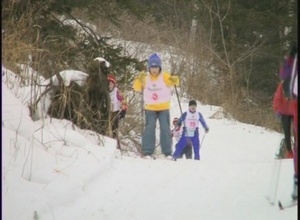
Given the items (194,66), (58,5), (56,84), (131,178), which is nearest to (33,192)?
(131,178)

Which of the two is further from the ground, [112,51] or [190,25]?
[190,25]

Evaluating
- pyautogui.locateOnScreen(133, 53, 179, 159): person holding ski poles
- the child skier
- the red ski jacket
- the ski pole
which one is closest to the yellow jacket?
pyautogui.locateOnScreen(133, 53, 179, 159): person holding ski poles

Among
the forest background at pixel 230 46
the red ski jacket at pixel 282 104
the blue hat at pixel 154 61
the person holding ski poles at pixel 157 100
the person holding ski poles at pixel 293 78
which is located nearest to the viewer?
the person holding ski poles at pixel 293 78

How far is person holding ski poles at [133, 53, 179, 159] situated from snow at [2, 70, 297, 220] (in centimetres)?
141

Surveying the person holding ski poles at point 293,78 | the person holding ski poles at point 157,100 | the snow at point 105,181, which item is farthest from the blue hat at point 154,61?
the person holding ski poles at point 293,78

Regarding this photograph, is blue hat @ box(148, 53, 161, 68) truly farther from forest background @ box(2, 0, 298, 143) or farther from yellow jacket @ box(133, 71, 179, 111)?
forest background @ box(2, 0, 298, 143)

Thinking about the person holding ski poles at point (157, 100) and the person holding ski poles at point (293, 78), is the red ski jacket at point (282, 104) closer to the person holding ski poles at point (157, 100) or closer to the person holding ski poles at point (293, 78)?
the person holding ski poles at point (293, 78)

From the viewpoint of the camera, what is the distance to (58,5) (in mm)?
10039

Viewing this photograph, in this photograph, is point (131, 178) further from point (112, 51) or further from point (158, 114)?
point (112, 51)

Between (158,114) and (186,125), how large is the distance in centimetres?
247

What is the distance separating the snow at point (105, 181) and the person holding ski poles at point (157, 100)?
4.63 ft

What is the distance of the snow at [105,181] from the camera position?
467cm

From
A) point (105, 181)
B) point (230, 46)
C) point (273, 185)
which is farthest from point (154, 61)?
point (230, 46)

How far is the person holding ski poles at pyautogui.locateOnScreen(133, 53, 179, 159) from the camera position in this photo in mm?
8281
